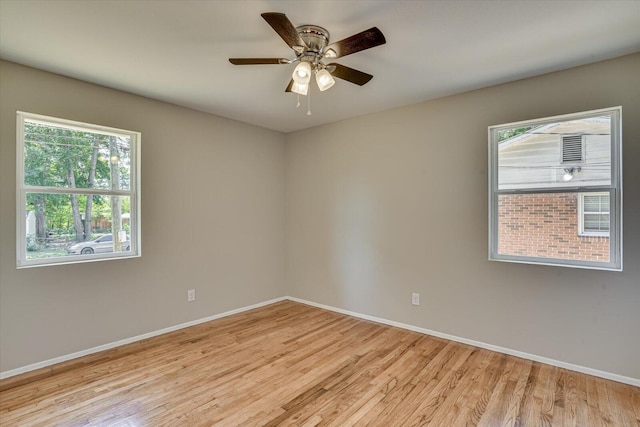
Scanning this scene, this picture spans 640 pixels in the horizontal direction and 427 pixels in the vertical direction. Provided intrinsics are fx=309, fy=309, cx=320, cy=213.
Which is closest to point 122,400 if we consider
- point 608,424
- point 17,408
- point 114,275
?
point 17,408

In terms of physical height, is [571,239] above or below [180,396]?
above

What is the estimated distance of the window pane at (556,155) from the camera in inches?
99.9

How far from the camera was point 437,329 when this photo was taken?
10.8 ft

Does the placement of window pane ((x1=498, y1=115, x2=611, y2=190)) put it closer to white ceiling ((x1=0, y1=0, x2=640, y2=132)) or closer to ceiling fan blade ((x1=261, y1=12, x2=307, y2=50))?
white ceiling ((x1=0, y1=0, x2=640, y2=132))

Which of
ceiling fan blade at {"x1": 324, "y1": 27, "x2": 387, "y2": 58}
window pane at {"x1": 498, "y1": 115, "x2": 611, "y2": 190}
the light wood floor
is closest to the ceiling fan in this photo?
ceiling fan blade at {"x1": 324, "y1": 27, "x2": 387, "y2": 58}

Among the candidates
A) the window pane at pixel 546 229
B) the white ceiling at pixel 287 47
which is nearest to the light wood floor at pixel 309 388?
the window pane at pixel 546 229

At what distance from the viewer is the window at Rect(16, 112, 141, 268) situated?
8.55 feet

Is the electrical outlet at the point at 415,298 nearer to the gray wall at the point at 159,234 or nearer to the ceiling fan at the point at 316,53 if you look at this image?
the gray wall at the point at 159,234

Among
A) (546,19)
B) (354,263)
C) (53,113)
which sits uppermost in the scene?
(546,19)

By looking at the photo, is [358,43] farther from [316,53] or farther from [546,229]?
[546,229]

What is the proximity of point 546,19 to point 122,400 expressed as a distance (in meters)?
3.76

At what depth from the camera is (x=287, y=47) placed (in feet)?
7.50

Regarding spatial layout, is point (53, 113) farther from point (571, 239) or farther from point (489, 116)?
point (571, 239)

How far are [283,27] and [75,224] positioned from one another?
2.63m
